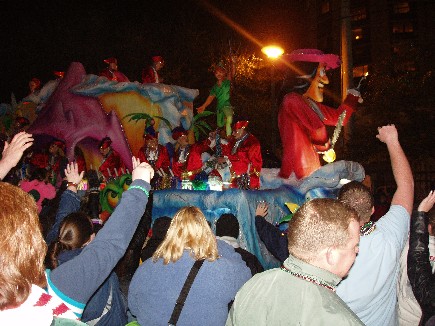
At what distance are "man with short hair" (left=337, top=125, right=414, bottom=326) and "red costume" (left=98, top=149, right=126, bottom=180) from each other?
27.8 ft

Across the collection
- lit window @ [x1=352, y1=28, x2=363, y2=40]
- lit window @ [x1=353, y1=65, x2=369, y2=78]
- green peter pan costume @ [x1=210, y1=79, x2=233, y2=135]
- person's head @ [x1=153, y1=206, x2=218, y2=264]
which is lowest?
person's head @ [x1=153, y1=206, x2=218, y2=264]

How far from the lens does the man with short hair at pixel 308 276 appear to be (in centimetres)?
171

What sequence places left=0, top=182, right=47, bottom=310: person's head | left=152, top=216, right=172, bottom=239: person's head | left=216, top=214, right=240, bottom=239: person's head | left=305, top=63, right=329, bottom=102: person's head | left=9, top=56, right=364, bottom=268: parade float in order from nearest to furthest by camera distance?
left=0, top=182, right=47, bottom=310: person's head → left=216, top=214, right=240, bottom=239: person's head → left=152, top=216, right=172, bottom=239: person's head → left=305, top=63, right=329, bottom=102: person's head → left=9, top=56, right=364, bottom=268: parade float

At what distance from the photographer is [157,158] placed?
984 cm

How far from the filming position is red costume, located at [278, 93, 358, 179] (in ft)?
28.3

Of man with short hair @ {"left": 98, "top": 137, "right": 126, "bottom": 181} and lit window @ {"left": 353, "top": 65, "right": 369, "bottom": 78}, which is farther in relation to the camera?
lit window @ {"left": 353, "top": 65, "right": 369, "bottom": 78}

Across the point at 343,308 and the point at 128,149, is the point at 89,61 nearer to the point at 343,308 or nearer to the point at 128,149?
the point at 128,149

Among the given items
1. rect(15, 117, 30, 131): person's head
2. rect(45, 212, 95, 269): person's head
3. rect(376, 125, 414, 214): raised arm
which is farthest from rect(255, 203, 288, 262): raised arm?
rect(15, 117, 30, 131): person's head

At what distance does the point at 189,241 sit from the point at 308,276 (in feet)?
3.67

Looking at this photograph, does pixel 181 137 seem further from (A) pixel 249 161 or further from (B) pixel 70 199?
(B) pixel 70 199

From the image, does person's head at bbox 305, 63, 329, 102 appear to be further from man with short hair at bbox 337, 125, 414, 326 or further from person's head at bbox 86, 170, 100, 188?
man with short hair at bbox 337, 125, 414, 326

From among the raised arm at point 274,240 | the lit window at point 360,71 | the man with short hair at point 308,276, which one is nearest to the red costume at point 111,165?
the raised arm at point 274,240

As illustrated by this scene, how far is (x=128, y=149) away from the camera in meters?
11.7

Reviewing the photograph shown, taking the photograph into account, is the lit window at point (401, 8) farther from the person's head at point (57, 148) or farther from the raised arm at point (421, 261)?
the raised arm at point (421, 261)
